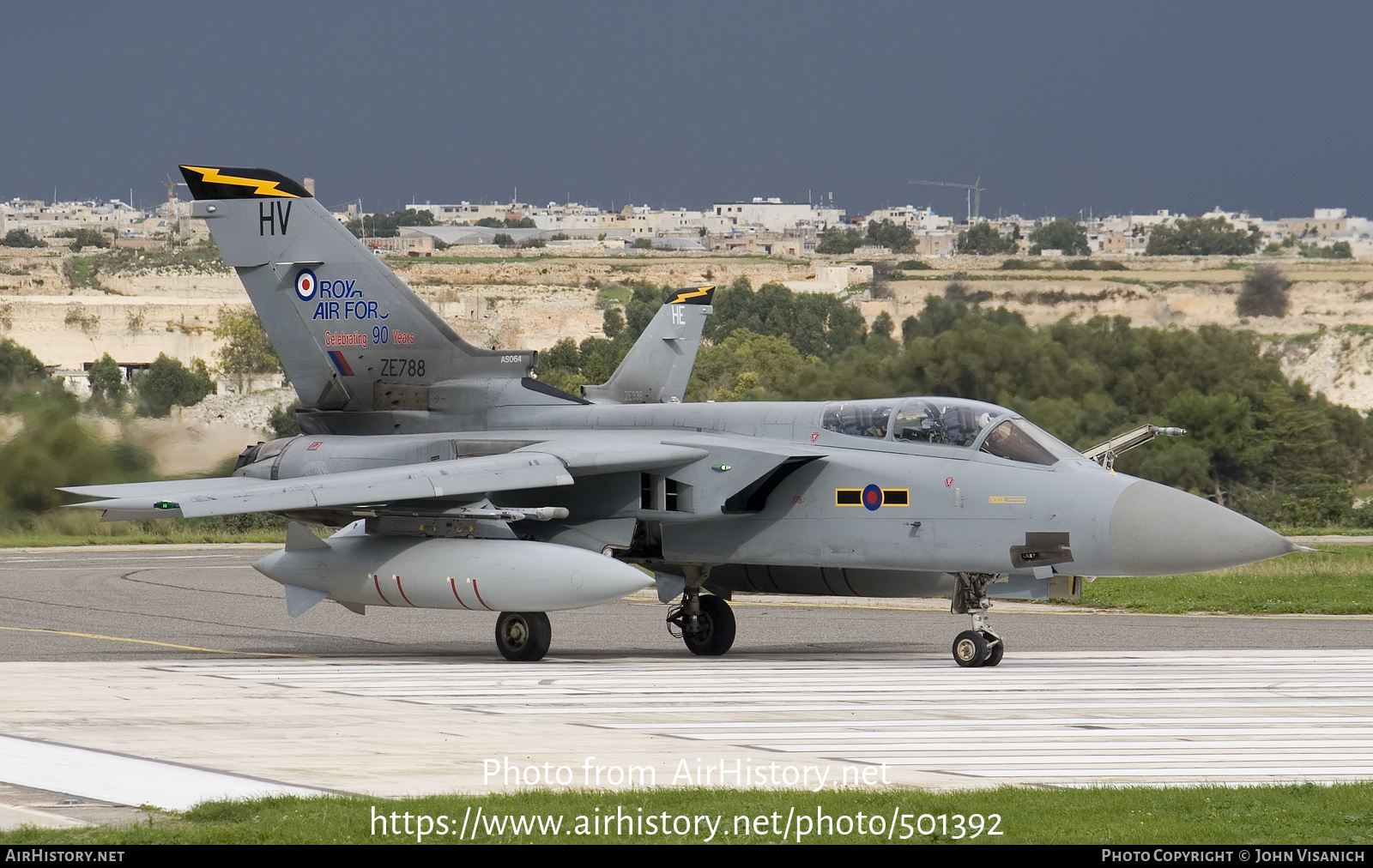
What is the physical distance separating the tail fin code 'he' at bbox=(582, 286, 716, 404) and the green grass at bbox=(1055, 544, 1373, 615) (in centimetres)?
661

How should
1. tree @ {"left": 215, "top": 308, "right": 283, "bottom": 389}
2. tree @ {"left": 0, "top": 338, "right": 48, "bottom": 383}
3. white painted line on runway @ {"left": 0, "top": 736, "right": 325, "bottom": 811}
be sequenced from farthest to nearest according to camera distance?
tree @ {"left": 215, "top": 308, "right": 283, "bottom": 389}
tree @ {"left": 0, "top": 338, "right": 48, "bottom": 383}
white painted line on runway @ {"left": 0, "top": 736, "right": 325, "bottom": 811}

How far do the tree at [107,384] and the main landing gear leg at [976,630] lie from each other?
24320 mm

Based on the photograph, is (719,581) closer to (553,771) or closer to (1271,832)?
(553,771)

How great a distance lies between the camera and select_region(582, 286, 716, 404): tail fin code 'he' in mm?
23891

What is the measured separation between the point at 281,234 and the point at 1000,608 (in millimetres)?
11864

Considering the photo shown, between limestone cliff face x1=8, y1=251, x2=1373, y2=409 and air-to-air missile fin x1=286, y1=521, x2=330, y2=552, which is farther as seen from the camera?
limestone cliff face x1=8, y1=251, x2=1373, y2=409

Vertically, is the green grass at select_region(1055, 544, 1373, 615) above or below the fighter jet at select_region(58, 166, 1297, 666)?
below

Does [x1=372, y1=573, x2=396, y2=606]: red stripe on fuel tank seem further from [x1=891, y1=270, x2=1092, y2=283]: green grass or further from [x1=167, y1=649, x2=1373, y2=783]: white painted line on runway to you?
[x1=891, y1=270, x2=1092, y2=283]: green grass

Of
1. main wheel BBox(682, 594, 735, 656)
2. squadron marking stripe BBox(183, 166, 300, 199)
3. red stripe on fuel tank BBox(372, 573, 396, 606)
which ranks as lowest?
main wheel BBox(682, 594, 735, 656)

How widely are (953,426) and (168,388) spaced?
39.6 metres

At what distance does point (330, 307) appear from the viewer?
59.3 feet

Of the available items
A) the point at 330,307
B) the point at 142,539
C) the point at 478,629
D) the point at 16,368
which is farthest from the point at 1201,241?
the point at 330,307

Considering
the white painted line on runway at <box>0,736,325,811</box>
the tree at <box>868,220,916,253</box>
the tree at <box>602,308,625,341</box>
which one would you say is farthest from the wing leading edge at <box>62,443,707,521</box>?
the tree at <box>868,220,916,253</box>

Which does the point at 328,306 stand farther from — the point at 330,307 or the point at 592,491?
the point at 592,491
